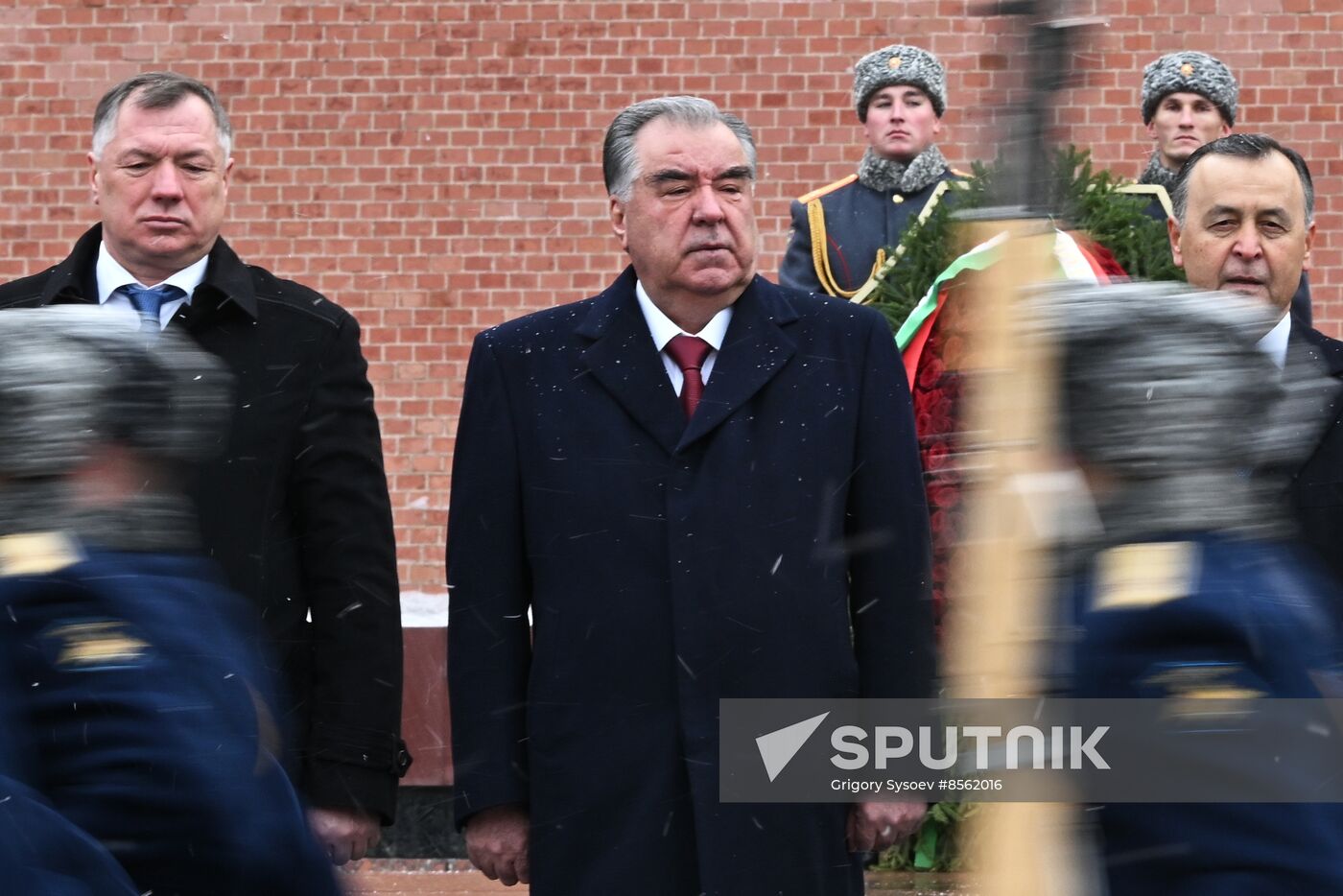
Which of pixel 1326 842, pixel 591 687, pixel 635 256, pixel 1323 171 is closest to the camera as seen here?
pixel 1326 842

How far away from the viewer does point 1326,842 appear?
8.19 ft

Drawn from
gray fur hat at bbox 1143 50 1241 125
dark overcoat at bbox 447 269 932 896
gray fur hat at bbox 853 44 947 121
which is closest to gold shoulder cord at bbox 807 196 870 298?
gray fur hat at bbox 853 44 947 121

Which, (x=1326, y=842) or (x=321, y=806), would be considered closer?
(x=1326, y=842)

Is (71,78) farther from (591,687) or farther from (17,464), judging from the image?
(17,464)

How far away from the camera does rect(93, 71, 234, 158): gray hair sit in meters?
4.82

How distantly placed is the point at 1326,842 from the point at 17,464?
1.52 metres

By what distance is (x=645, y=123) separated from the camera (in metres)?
4.55

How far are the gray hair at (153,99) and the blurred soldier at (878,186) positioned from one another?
3141 millimetres

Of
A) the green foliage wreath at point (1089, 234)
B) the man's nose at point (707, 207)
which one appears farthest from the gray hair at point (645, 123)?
the green foliage wreath at point (1089, 234)

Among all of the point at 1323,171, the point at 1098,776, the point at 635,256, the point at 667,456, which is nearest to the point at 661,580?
the point at 667,456

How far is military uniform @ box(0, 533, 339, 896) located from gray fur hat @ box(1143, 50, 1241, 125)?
19.3 ft

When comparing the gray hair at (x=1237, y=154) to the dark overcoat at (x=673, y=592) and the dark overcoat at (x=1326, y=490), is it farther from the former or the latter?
the dark overcoat at (x=673, y=592)

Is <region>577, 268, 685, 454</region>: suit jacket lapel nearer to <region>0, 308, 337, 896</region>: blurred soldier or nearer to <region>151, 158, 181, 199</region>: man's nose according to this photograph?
<region>151, 158, 181, 199</region>: man's nose

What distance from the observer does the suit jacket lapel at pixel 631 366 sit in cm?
427
